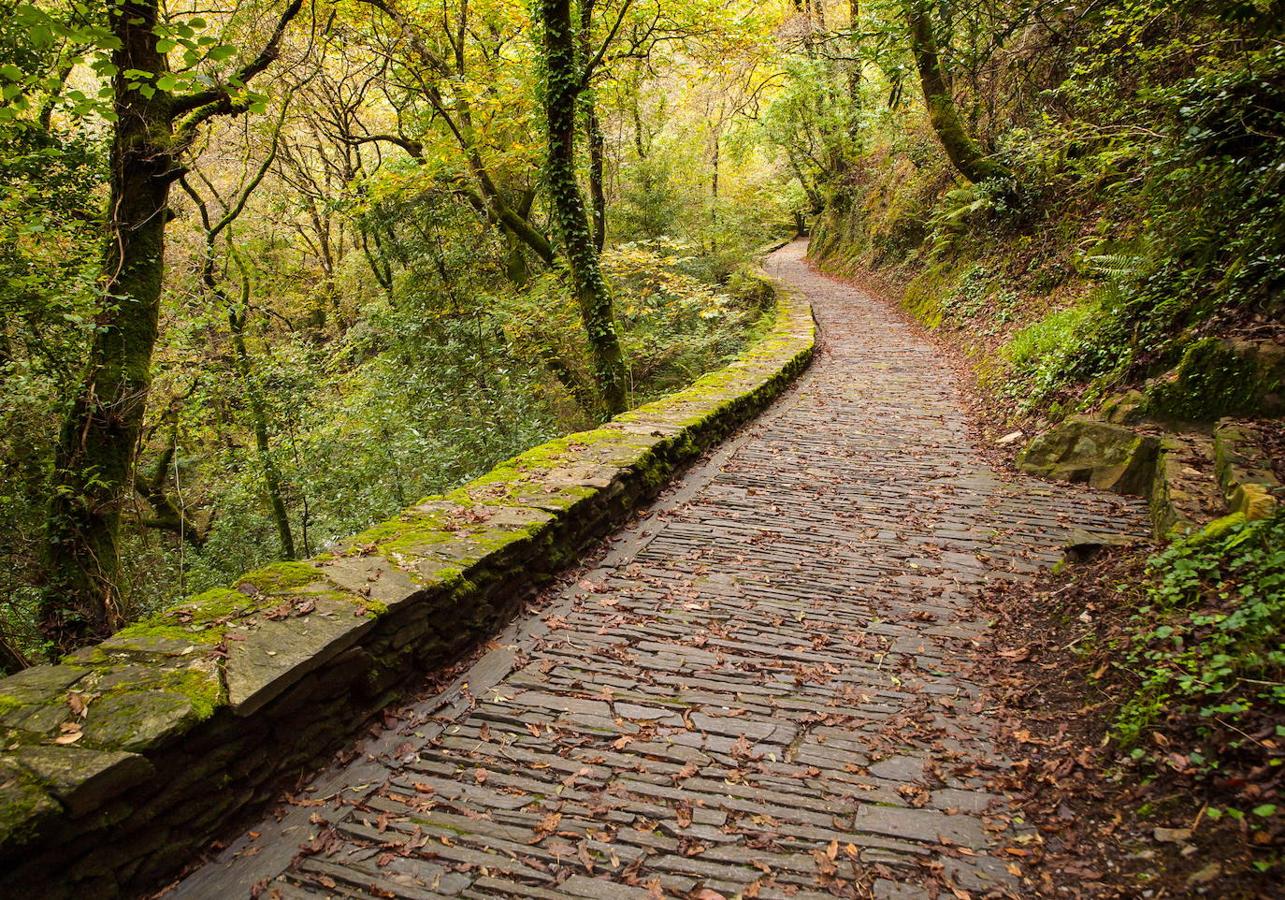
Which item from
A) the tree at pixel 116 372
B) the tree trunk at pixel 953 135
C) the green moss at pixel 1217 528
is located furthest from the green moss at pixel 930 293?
the tree at pixel 116 372

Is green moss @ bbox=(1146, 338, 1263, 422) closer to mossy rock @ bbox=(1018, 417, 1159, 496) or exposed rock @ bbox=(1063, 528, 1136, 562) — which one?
mossy rock @ bbox=(1018, 417, 1159, 496)

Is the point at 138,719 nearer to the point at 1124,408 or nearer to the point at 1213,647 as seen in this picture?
the point at 1213,647

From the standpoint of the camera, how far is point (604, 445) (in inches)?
243

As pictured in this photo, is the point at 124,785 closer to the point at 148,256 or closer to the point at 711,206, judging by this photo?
the point at 148,256

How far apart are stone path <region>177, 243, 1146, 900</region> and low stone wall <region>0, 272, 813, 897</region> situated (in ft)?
0.70

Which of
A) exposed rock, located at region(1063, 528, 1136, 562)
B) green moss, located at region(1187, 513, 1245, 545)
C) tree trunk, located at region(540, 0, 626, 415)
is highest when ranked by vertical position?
tree trunk, located at region(540, 0, 626, 415)

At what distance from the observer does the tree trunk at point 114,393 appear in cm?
519

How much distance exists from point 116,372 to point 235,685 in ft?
14.0

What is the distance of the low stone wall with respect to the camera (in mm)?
2139

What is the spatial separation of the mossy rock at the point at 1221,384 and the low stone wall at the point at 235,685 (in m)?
4.73

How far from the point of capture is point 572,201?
27.5 feet

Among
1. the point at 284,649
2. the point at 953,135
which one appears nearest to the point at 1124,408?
the point at 284,649

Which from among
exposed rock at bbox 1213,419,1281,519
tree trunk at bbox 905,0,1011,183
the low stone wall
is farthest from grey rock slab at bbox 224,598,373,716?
tree trunk at bbox 905,0,1011,183

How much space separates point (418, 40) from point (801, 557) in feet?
32.7
